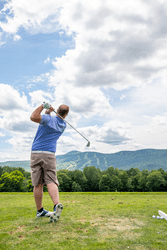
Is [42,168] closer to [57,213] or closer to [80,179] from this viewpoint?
[57,213]

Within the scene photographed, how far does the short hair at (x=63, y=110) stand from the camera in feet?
15.9

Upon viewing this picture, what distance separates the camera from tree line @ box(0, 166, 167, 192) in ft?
162

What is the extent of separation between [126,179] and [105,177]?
27.6 feet

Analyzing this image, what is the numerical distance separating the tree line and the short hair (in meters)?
47.0

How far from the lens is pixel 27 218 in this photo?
4785 mm

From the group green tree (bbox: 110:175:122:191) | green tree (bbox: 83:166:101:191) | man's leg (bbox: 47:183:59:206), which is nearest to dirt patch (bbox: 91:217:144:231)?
man's leg (bbox: 47:183:59:206)

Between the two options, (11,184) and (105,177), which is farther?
(105,177)

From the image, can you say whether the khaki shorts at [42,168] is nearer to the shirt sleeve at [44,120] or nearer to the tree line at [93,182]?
the shirt sleeve at [44,120]

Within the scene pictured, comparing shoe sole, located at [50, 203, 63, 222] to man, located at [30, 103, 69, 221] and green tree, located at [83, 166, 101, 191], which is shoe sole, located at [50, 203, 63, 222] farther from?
green tree, located at [83, 166, 101, 191]

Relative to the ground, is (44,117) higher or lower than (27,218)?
higher

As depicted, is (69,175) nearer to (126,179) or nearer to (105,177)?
(105,177)

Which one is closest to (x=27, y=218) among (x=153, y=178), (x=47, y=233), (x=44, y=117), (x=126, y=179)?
(x=47, y=233)

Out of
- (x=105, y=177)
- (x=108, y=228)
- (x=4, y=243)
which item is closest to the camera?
(x=4, y=243)

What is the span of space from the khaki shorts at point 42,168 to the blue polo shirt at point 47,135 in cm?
19
